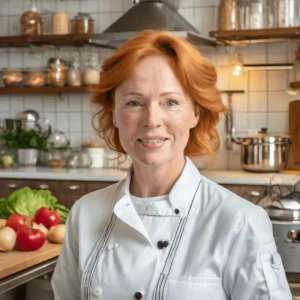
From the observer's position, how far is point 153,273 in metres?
1.47

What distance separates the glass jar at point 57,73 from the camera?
16.6ft

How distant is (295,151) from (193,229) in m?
3.36

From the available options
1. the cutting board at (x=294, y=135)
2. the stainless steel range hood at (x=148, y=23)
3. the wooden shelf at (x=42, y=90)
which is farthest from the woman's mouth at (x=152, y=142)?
the wooden shelf at (x=42, y=90)

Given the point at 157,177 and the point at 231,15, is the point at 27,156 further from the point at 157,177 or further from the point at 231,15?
the point at 157,177

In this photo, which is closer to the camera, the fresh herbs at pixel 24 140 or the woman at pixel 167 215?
the woman at pixel 167 215

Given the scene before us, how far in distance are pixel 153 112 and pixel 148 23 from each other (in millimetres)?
2929

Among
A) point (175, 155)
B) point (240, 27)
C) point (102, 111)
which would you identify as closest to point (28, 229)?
point (102, 111)

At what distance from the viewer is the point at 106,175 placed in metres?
4.47

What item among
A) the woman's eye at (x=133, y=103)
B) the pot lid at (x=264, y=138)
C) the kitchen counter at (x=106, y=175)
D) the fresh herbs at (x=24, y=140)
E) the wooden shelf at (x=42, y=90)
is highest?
the woman's eye at (x=133, y=103)

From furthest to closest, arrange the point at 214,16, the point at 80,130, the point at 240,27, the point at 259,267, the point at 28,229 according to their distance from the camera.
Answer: the point at 80,130
the point at 214,16
the point at 240,27
the point at 28,229
the point at 259,267

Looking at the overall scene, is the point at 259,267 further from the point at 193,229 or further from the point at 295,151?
the point at 295,151

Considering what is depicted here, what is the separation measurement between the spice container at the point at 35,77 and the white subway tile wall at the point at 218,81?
15 cm

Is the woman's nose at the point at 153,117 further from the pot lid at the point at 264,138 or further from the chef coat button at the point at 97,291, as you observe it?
the pot lid at the point at 264,138

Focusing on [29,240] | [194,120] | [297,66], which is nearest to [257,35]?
[297,66]
